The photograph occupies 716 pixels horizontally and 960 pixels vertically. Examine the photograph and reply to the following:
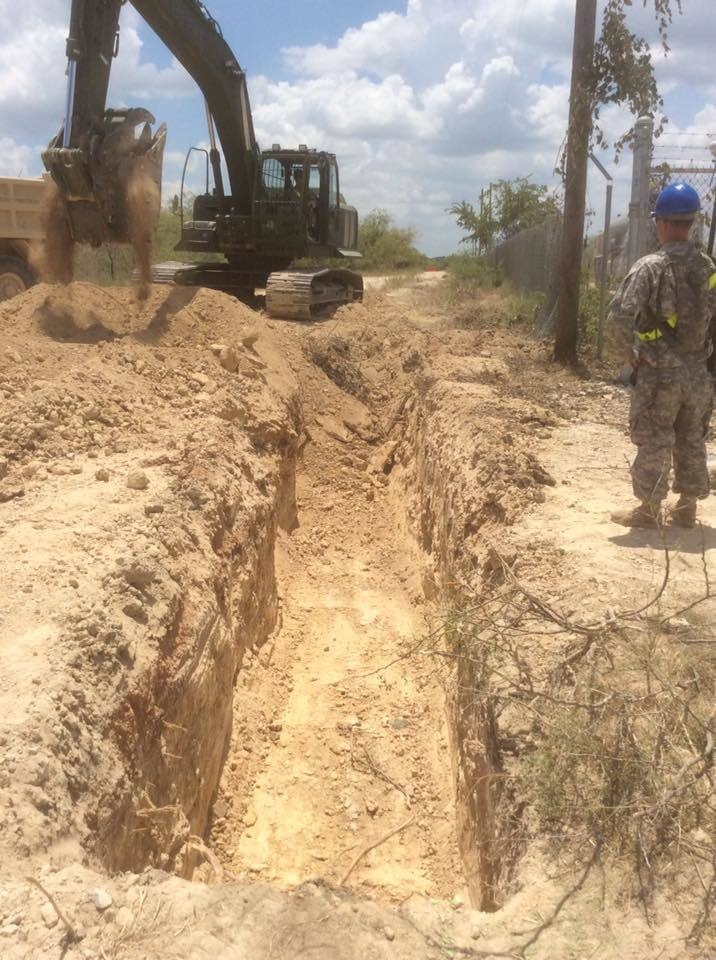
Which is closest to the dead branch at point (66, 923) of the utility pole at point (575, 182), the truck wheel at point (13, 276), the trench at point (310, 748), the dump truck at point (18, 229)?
the trench at point (310, 748)

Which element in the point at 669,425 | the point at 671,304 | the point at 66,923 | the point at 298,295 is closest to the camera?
the point at 66,923

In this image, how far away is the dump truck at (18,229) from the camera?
1302cm

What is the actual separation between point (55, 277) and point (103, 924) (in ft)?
25.5

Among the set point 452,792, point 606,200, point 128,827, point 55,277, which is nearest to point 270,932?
point 128,827

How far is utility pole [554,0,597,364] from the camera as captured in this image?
9.98 meters

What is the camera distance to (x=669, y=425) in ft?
16.8

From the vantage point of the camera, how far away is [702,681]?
11.5 ft

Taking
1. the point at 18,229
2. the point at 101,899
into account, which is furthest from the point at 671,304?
the point at 18,229

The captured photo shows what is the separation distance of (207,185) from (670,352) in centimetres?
943

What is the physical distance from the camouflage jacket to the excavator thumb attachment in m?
5.24

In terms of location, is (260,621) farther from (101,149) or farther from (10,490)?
(101,149)

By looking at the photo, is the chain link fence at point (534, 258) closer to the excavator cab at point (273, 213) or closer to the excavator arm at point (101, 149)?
the excavator cab at point (273, 213)

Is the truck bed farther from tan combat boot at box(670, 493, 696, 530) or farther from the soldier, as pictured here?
tan combat boot at box(670, 493, 696, 530)

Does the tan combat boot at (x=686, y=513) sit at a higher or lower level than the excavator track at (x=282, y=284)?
lower
